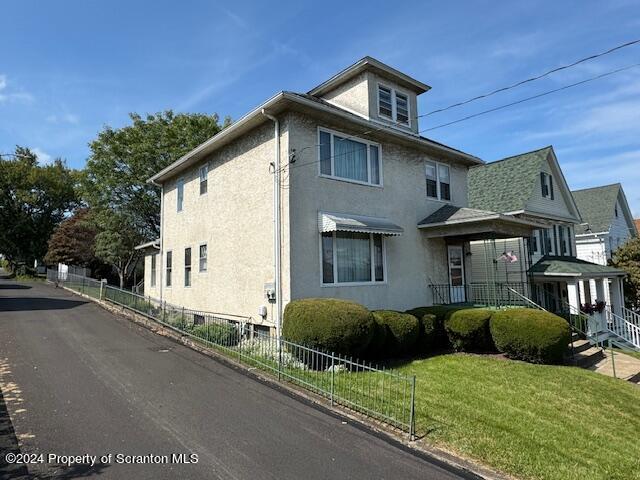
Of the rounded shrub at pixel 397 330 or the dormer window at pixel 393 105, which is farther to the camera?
the dormer window at pixel 393 105

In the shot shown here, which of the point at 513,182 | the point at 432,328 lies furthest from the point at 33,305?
the point at 513,182

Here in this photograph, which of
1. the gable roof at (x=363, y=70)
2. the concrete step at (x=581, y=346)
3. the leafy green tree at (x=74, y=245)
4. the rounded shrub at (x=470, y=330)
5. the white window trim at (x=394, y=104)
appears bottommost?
the concrete step at (x=581, y=346)

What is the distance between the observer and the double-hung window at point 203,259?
1503cm

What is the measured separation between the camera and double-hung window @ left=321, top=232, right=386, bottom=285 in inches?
456

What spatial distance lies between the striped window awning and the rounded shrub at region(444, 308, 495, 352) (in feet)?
9.91

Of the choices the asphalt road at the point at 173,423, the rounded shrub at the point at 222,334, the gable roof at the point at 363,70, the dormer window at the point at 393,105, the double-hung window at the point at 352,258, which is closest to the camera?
the asphalt road at the point at 173,423

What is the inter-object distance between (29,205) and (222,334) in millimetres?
46212

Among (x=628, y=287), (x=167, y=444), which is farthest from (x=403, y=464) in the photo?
(x=628, y=287)

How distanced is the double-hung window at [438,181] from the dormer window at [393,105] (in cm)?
195

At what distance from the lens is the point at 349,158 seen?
41.1 feet

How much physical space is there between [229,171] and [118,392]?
8.39m

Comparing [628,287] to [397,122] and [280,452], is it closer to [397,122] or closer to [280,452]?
[397,122]

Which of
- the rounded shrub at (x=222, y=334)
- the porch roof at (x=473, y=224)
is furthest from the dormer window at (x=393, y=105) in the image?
the rounded shrub at (x=222, y=334)

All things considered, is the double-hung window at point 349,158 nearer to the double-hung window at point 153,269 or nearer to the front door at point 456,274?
the front door at point 456,274
